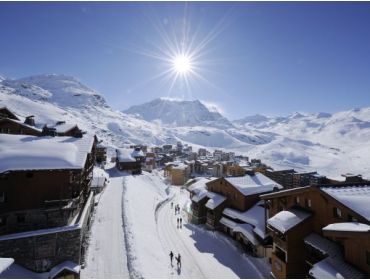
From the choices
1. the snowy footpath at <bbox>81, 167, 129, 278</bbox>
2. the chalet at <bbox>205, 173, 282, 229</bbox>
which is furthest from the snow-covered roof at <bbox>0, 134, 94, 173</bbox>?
the chalet at <bbox>205, 173, 282, 229</bbox>

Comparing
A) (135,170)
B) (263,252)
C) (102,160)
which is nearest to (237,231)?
(263,252)

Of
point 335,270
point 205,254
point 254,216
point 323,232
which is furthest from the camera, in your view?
point 254,216

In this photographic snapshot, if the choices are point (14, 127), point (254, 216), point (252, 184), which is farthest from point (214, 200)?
point (14, 127)

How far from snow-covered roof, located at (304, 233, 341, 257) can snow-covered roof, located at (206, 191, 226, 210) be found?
1776 cm

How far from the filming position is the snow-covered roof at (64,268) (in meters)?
19.7

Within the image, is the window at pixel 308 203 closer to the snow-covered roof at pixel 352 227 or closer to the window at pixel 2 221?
the snow-covered roof at pixel 352 227

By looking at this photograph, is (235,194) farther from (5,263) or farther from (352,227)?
(5,263)

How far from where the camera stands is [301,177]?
68.7 meters

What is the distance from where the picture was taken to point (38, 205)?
22281 mm

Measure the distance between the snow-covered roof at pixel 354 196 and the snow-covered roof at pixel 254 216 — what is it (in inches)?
458

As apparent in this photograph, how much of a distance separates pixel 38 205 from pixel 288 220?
2326 cm

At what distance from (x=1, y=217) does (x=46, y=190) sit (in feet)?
13.0

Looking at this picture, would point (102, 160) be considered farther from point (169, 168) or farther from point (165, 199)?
point (165, 199)

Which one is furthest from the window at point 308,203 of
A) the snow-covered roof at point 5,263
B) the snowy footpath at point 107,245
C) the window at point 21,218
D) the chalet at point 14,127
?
the chalet at point 14,127
